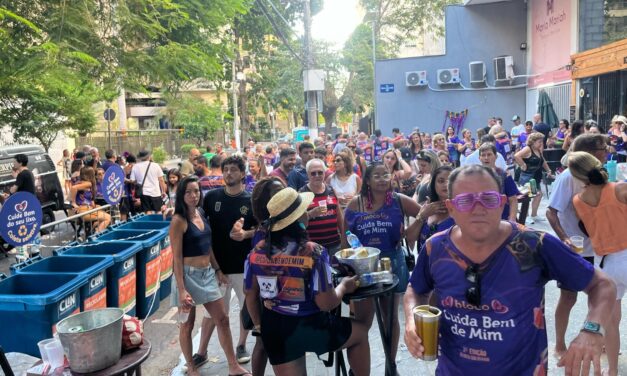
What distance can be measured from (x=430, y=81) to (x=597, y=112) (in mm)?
9971

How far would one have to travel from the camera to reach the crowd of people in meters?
2.24

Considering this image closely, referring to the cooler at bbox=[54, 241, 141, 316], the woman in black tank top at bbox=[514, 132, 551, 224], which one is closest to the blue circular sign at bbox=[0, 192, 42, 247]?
the cooler at bbox=[54, 241, 141, 316]

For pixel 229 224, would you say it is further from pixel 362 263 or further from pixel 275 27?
pixel 275 27

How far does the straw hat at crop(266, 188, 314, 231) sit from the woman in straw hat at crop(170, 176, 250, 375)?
1.49 m

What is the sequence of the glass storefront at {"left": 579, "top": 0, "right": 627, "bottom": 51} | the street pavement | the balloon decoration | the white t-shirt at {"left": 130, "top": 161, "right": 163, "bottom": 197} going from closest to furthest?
1. the street pavement
2. the white t-shirt at {"left": 130, "top": 161, "right": 163, "bottom": 197}
3. the glass storefront at {"left": 579, "top": 0, "right": 627, "bottom": 51}
4. the balloon decoration

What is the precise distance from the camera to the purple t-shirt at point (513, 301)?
2.22 meters

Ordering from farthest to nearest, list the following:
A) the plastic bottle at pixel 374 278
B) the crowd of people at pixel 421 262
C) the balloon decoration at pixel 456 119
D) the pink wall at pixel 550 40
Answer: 1. the balloon decoration at pixel 456 119
2. the pink wall at pixel 550 40
3. the plastic bottle at pixel 374 278
4. the crowd of people at pixel 421 262

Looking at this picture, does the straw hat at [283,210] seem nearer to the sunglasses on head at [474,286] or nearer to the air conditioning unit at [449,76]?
the sunglasses on head at [474,286]

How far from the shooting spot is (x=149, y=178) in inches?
429

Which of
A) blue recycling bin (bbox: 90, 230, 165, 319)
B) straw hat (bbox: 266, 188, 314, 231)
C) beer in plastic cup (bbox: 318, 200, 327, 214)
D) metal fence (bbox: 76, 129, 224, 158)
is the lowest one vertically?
blue recycling bin (bbox: 90, 230, 165, 319)

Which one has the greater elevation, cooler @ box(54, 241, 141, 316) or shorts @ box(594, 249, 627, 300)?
shorts @ box(594, 249, 627, 300)

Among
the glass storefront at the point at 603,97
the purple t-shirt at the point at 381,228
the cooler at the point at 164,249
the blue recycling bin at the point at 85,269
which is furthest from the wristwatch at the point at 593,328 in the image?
the glass storefront at the point at 603,97

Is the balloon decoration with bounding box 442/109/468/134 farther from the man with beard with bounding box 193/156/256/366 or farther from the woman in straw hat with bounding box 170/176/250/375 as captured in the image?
the woman in straw hat with bounding box 170/176/250/375

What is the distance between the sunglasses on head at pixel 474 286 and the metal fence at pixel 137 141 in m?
27.0
